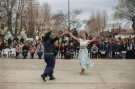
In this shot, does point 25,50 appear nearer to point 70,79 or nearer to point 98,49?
point 98,49

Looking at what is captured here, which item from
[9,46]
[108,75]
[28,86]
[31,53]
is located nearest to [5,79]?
[28,86]

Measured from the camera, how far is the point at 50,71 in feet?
39.3

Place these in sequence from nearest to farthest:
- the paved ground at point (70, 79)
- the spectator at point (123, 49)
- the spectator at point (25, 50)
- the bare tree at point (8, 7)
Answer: the paved ground at point (70, 79) → the spectator at point (25, 50) → the spectator at point (123, 49) → the bare tree at point (8, 7)

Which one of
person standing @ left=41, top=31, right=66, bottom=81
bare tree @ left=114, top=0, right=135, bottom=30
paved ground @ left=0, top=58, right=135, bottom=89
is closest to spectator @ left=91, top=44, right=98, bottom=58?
paved ground @ left=0, top=58, right=135, bottom=89

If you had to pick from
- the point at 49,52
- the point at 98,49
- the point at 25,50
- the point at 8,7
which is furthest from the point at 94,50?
the point at 8,7

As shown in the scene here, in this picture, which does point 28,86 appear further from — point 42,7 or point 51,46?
point 42,7

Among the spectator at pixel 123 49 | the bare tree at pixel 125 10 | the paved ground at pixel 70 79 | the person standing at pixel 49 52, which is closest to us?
the paved ground at pixel 70 79

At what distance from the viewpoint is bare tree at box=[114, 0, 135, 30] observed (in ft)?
183

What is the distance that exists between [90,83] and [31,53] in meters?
13.2

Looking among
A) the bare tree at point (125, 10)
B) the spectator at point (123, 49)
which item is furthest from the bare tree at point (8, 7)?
the spectator at point (123, 49)

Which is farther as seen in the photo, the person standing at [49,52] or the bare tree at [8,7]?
the bare tree at [8,7]

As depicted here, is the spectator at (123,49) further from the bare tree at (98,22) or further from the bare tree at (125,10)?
the bare tree at (98,22)

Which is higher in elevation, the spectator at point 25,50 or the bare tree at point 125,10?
the bare tree at point 125,10

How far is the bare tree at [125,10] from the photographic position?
55719mm
